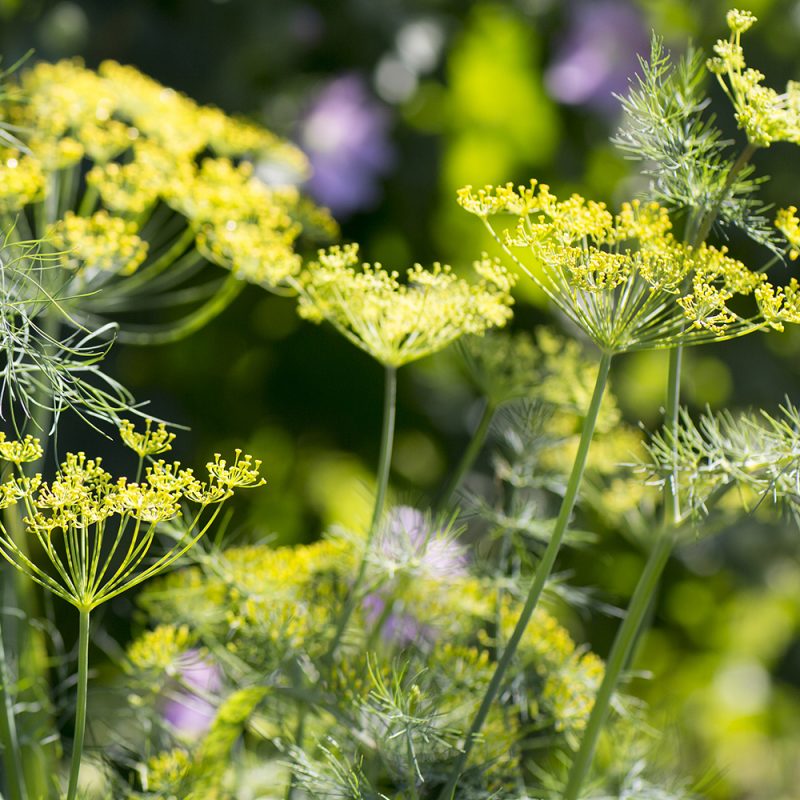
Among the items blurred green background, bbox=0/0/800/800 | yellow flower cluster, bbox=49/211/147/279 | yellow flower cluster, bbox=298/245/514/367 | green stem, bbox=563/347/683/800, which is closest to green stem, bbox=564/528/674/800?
green stem, bbox=563/347/683/800

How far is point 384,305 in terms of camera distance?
0.42 meters

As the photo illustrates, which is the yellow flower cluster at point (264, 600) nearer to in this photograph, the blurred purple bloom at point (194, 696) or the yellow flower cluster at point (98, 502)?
the blurred purple bloom at point (194, 696)

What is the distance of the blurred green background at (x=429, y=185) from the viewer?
1149 mm

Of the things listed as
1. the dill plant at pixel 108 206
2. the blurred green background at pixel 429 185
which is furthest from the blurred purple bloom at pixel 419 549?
the blurred green background at pixel 429 185

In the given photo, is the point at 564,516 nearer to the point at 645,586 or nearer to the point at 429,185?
the point at 645,586

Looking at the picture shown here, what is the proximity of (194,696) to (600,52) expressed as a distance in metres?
0.90

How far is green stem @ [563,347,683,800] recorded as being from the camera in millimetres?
380

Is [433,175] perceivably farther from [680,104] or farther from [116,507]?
[116,507]

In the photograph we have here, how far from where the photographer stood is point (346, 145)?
3.80 ft

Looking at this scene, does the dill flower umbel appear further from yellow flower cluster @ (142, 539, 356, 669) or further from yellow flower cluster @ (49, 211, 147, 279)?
yellow flower cluster @ (142, 539, 356, 669)

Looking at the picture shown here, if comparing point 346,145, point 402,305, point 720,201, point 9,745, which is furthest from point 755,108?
point 346,145

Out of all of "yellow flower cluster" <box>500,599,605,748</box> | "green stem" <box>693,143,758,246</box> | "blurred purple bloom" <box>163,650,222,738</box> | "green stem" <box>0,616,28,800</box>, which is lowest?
"blurred purple bloom" <box>163,650,222,738</box>

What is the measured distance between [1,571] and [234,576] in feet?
0.36

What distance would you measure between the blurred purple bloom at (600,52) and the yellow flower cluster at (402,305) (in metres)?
0.80
